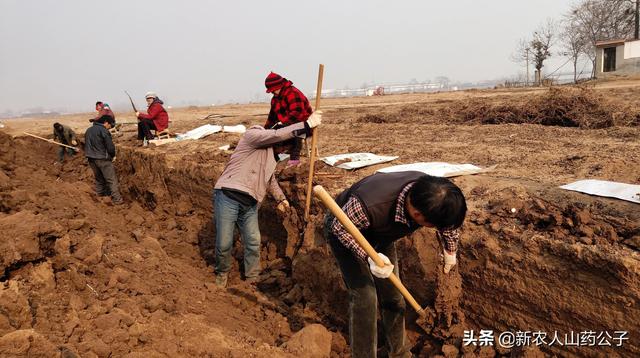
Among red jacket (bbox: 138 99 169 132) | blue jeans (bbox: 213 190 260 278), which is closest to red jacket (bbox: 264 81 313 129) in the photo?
blue jeans (bbox: 213 190 260 278)

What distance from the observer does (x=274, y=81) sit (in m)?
6.18

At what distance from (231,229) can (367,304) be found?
6.84 feet

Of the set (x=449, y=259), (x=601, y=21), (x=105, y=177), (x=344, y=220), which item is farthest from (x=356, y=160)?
(x=601, y=21)

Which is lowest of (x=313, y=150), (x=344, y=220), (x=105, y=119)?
(x=344, y=220)

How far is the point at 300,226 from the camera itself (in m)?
5.18

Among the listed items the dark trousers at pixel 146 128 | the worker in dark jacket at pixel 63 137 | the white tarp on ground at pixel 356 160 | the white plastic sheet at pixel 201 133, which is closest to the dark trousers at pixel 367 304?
the white tarp on ground at pixel 356 160

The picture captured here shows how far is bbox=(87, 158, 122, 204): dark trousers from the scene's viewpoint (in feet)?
26.5

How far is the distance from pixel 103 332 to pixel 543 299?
117 inches

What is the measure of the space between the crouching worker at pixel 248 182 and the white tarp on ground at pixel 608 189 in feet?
7.79

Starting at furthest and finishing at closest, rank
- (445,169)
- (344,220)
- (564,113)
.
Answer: (564,113)
(445,169)
(344,220)

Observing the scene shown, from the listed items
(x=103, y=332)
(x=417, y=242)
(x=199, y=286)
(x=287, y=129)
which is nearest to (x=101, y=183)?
(x=199, y=286)

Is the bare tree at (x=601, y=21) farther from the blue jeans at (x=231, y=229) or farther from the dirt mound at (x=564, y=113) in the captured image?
the blue jeans at (x=231, y=229)

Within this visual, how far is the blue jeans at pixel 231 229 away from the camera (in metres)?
4.47

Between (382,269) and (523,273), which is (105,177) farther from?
Answer: (523,273)
